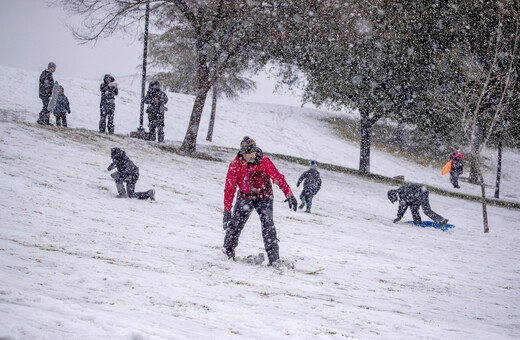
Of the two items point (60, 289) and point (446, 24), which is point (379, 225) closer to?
point (60, 289)

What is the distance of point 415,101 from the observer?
22.4 m

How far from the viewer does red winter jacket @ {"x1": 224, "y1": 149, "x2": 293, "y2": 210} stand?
624cm

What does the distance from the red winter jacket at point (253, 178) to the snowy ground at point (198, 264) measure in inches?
41.1

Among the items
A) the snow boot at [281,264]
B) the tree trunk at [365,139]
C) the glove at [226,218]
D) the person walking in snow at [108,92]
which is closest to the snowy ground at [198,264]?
the snow boot at [281,264]

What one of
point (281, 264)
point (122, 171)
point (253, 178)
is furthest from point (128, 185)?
point (281, 264)

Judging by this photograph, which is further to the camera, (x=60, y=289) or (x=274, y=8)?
(x=274, y=8)

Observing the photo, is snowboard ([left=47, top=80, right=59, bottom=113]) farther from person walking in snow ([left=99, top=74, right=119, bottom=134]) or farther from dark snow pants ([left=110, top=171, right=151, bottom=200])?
dark snow pants ([left=110, top=171, right=151, bottom=200])

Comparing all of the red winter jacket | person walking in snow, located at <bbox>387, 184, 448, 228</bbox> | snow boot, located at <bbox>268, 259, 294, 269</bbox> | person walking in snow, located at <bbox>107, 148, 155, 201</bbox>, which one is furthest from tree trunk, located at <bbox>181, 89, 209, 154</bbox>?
snow boot, located at <bbox>268, 259, 294, 269</bbox>

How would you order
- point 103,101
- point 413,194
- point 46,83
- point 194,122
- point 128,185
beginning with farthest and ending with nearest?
point 194,122
point 103,101
point 46,83
point 413,194
point 128,185

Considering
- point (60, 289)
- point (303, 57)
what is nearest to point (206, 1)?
point (303, 57)

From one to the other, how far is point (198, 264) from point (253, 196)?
1247 millimetres

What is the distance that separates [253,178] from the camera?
20.6 ft

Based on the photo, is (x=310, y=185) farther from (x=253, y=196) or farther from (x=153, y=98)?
(x=153, y=98)

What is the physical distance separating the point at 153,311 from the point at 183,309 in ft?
0.99
